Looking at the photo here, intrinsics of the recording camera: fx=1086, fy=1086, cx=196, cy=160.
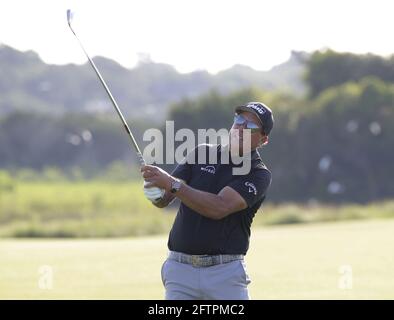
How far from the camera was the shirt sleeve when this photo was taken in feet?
25.1

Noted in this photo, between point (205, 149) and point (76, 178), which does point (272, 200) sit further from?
point (205, 149)

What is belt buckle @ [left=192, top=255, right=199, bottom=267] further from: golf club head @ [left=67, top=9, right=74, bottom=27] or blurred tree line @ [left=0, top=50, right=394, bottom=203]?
blurred tree line @ [left=0, top=50, right=394, bottom=203]

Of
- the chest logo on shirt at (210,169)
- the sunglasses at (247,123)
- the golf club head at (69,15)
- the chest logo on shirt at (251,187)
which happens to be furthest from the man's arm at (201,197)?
the golf club head at (69,15)

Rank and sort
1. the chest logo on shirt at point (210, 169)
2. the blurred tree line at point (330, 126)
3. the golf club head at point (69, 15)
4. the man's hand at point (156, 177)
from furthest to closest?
the blurred tree line at point (330, 126) → the golf club head at point (69, 15) → the chest logo on shirt at point (210, 169) → the man's hand at point (156, 177)

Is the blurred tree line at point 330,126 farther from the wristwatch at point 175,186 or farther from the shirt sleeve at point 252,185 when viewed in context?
the wristwatch at point 175,186

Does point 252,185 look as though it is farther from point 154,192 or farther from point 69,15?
point 69,15

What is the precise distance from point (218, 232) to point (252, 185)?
1.35 feet

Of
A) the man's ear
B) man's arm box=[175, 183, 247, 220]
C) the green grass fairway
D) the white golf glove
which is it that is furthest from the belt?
the green grass fairway

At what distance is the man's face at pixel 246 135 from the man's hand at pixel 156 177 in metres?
0.57

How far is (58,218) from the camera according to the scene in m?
42.8

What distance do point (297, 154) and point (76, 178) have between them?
1469 centimetres

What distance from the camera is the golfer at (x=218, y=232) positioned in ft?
25.2

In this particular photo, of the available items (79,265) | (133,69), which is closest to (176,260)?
(79,265)
